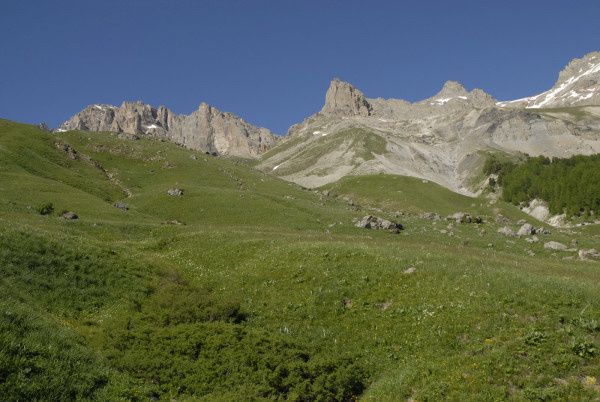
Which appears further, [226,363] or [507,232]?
[507,232]

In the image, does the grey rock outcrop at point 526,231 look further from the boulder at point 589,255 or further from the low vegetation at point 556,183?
the low vegetation at point 556,183

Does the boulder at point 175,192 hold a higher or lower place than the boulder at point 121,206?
higher

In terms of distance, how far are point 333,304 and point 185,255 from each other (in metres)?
19.0

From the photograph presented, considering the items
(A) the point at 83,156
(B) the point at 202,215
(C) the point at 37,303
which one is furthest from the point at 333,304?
(A) the point at 83,156

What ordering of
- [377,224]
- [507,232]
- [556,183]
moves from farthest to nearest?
1. [556,183]
2. [377,224]
3. [507,232]

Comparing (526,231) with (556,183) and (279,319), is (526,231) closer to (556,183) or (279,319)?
(279,319)

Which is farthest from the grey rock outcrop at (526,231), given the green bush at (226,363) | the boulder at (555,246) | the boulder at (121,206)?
the boulder at (121,206)

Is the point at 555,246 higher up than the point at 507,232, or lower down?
lower down

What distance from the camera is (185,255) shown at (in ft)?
137

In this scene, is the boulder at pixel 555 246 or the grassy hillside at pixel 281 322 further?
the boulder at pixel 555 246

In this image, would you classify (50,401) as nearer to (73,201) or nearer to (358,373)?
(358,373)

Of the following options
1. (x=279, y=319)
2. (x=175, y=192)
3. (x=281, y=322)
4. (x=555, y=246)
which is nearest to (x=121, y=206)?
(x=175, y=192)

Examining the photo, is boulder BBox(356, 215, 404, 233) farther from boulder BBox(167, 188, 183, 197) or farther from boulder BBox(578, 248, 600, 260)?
boulder BBox(167, 188, 183, 197)

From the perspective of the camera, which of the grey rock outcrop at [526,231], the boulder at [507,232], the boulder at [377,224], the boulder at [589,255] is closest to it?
the boulder at [589,255]
